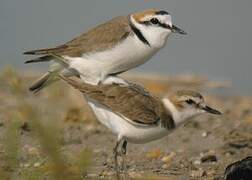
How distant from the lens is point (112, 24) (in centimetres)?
644

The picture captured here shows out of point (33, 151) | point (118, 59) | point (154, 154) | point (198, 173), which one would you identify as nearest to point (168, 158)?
point (154, 154)

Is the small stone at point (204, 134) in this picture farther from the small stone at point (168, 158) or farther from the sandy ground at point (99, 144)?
the small stone at point (168, 158)

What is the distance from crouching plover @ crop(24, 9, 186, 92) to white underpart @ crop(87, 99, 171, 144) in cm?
47

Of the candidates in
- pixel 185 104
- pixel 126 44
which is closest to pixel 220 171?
pixel 185 104

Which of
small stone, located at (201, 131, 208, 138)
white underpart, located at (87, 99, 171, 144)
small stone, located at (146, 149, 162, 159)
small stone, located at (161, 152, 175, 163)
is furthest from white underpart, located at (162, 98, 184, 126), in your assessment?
small stone, located at (201, 131, 208, 138)

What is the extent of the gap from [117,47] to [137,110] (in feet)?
2.31

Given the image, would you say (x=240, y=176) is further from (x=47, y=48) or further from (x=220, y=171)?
(x=47, y=48)

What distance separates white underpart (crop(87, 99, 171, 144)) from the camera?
557 cm

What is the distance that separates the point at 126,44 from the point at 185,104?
2.37 ft

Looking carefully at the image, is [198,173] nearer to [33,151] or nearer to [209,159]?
[209,159]

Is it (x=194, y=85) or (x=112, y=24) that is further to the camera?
(x=194, y=85)

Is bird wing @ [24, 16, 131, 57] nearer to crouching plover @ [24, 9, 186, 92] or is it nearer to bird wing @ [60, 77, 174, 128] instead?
crouching plover @ [24, 9, 186, 92]

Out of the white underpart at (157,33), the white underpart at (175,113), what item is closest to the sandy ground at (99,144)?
the white underpart at (175,113)

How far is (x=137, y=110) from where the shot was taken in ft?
18.5
